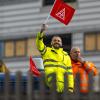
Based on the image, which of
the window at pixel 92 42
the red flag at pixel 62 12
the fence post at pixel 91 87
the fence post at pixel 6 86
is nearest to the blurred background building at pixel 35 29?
the window at pixel 92 42

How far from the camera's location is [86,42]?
109 feet

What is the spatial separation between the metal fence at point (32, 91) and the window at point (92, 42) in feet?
87.3

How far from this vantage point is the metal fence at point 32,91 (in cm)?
586

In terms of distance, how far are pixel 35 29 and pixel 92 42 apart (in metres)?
3.66

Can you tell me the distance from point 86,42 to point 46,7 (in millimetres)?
3167

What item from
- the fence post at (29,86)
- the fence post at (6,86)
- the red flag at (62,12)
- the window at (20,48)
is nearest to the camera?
the fence post at (29,86)

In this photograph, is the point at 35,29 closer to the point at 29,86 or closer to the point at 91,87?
the point at 29,86

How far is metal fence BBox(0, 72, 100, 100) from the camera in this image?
586 centimetres

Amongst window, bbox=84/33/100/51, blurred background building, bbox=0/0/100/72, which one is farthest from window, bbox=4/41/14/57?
window, bbox=84/33/100/51

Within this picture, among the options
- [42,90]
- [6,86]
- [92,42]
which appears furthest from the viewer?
[92,42]

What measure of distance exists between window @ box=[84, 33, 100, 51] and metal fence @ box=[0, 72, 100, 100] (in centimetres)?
2662

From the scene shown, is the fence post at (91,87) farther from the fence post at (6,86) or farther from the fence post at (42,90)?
the fence post at (6,86)

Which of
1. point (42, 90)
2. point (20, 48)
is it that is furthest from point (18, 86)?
point (20, 48)

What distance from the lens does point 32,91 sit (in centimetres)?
610
